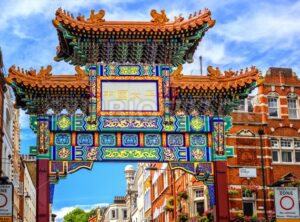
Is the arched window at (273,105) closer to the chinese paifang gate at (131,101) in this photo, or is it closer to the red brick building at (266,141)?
the red brick building at (266,141)

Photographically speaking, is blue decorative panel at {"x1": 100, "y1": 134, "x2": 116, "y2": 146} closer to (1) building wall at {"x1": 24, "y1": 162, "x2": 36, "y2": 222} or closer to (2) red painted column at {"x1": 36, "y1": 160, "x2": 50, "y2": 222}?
(2) red painted column at {"x1": 36, "y1": 160, "x2": 50, "y2": 222}

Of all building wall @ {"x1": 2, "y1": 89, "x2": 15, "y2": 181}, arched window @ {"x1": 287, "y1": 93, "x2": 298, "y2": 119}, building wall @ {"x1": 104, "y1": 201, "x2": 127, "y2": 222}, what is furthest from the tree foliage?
arched window @ {"x1": 287, "y1": 93, "x2": 298, "y2": 119}

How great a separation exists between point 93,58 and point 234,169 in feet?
71.1

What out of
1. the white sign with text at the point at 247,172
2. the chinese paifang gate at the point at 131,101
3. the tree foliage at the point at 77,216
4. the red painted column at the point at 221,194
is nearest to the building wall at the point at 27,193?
→ the white sign with text at the point at 247,172

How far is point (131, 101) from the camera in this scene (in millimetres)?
22953

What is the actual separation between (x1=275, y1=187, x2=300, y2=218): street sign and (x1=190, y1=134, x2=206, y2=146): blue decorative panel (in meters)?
2.97

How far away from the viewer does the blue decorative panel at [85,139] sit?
22.6 m

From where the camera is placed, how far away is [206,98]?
922 inches

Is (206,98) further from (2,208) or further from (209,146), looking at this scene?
(2,208)

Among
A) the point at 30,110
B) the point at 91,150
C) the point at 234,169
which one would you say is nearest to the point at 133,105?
the point at 91,150

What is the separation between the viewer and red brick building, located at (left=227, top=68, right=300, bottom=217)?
42.6 m

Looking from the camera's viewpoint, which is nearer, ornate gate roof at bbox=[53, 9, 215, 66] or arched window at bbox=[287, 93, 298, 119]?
ornate gate roof at bbox=[53, 9, 215, 66]

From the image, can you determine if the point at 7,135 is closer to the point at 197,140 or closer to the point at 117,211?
the point at 197,140

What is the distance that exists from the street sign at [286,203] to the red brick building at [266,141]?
18.8 metres
